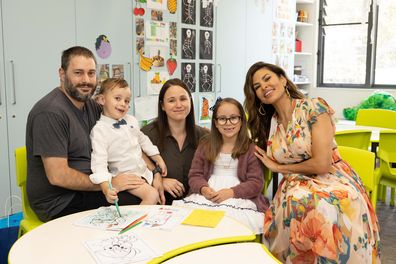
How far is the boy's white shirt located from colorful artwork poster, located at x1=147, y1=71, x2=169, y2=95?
1704 millimetres

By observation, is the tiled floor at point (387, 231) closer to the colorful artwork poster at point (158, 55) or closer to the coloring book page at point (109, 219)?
the coloring book page at point (109, 219)

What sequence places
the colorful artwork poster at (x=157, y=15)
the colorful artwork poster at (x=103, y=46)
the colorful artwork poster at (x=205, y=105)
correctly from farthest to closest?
the colorful artwork poster at (x=205, y=105), the colorful artwork poster at (x=157, y=15), the colorful artwork poster at (x=103, y=46)

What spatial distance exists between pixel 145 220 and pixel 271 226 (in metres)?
0.78

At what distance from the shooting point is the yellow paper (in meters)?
1.63

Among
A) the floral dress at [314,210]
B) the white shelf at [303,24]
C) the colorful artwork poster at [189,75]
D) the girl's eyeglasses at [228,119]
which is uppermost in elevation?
the white shelf at [303,24]

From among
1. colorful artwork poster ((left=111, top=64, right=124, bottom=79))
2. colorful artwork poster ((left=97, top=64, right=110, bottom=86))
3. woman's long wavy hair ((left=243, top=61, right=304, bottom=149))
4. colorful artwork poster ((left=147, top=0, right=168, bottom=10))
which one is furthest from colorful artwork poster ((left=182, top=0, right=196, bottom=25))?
woman's long wavy hair ((left=243, top=61, right=304, bottom=149))

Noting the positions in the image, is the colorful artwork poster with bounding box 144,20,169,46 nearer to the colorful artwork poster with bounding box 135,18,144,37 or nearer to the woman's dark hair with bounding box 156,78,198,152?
the colorful artwork poster with bounding box 135,18,144,37

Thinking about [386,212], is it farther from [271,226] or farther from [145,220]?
[145,220]

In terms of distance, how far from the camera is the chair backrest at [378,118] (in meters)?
4.05

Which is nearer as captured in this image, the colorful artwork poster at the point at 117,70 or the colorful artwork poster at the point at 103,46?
the colorful artwork poster at the point at 103,46

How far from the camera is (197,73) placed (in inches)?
179

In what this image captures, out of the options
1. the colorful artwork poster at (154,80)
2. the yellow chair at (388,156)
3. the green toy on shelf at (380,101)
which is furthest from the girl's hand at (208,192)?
the green toy on shelf at (380,101)

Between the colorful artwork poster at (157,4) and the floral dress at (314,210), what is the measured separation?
2182mm

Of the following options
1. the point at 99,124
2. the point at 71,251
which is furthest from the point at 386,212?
the point at 71,251
